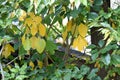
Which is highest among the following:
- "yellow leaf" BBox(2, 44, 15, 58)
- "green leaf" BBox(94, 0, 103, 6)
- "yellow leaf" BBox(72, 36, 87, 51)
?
"green leaf" BBox(94, 0, 103, 6)

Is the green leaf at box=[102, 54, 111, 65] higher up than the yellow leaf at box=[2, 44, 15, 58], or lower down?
lower down

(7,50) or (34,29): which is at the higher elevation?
(34,29)

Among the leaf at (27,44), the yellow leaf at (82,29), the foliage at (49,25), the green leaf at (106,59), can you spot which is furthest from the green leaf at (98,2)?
the leaf at (27,44)

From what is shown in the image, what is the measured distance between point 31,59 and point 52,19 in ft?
0.81

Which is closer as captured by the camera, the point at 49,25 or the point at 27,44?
the point at 27,44

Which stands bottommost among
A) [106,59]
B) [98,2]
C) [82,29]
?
[106,59]

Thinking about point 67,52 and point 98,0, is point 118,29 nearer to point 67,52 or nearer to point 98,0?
point 98,0

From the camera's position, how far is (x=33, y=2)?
39.6 inches

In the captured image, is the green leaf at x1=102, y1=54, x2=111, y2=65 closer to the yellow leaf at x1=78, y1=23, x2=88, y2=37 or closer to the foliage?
the foliage

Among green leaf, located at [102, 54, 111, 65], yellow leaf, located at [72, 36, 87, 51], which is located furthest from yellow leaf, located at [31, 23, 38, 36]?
green leaf, located at [102, 54, 111, 65]

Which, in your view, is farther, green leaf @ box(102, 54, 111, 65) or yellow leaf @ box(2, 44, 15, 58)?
yellow leaf @ box(2, 44, 15, 58)

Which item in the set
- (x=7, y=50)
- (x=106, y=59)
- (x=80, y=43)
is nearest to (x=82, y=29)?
(x=80, y=43)

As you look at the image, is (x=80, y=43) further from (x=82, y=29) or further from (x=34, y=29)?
(x=34, y=29)

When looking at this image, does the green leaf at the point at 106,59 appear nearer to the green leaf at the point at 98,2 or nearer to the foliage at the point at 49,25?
the foliage at the point at 49,25
